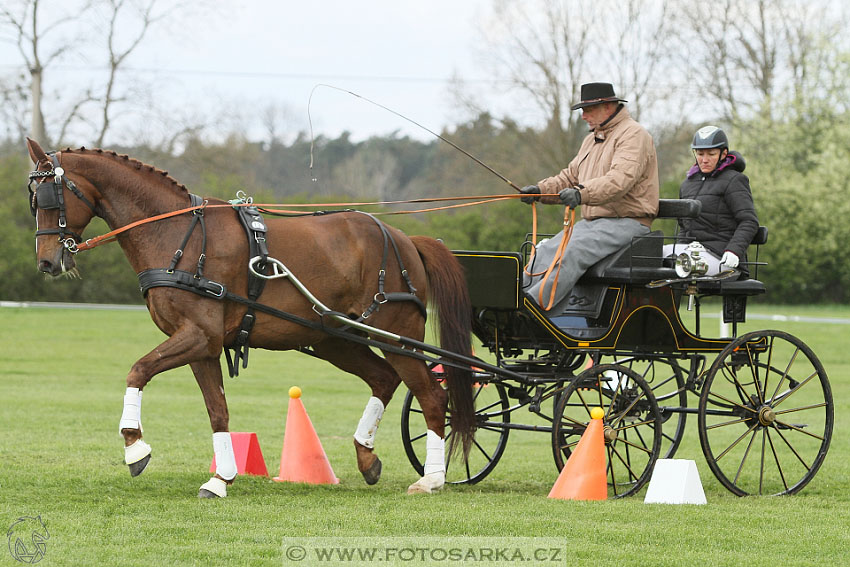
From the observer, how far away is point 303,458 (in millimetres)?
7172

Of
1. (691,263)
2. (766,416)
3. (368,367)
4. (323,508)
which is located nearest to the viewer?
(323,508)

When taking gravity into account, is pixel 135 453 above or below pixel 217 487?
above

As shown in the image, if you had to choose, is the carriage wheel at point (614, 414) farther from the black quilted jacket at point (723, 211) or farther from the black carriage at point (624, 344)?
the black quilted jacket at point (723, 211)

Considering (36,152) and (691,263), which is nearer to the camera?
(36,152)

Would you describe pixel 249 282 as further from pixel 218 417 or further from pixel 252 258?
pixel 218 417

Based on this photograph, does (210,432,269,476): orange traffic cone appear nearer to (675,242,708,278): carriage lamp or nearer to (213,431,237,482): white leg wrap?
(213,431,237,482): white leg wrap

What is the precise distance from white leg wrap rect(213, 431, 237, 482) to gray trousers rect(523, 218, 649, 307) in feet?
7.14

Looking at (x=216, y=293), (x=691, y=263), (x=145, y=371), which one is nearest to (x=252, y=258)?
(x=216, y=293)

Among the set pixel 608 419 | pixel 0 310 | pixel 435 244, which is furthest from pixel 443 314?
pixel 0 310

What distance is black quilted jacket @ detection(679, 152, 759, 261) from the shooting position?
7.15m

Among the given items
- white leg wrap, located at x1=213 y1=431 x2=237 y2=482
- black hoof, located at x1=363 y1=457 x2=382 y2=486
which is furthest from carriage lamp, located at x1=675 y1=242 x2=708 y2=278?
white leg wrap, located at x1=213 y1=431 x2=237 y2=482

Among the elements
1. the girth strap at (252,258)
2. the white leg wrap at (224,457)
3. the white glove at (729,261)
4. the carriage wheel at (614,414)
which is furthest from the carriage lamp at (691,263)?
the white leg wrap at (224,457)

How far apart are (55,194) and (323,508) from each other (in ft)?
7.71

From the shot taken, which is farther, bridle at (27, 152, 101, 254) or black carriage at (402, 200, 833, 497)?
black carriage at (402, 200, 833, 497)
